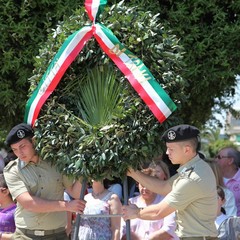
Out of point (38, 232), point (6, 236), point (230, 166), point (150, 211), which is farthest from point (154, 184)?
point (230, 166)

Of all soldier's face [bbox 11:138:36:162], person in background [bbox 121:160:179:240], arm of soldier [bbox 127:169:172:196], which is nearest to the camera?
arm of soldier [bbox 127:169:172:196]

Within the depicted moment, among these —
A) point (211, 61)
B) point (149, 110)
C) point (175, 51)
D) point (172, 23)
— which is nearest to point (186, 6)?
point (172, 23)

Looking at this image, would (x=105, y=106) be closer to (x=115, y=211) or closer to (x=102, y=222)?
(x=115, y=211)

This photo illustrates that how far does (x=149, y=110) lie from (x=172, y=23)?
8.08ft

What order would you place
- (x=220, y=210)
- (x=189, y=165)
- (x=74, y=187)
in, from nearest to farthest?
(x=189, y=165)
(x=74, y=187)
(x=220, y=210)

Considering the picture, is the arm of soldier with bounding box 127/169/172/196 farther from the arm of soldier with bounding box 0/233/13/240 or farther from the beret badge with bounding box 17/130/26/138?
the arm of soldier with bounding box 0/233/13/240

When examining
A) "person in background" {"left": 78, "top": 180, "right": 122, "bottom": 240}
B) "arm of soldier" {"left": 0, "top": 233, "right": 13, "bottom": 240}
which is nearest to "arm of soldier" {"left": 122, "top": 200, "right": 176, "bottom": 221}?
"person in background" {"left": 78, "top": 180, "right": 122, "bottom": 240}

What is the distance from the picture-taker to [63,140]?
4895mm

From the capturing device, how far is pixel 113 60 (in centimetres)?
493

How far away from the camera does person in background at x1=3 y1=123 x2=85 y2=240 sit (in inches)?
199

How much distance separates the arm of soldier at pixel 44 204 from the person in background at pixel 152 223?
3.70ft

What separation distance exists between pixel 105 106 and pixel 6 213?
173 cm

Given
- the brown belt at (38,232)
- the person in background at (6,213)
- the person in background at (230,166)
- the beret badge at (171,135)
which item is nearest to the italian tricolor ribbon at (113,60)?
the beret badge at (171,135)

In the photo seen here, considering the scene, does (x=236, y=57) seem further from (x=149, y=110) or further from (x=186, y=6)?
(x=149, y=110)
